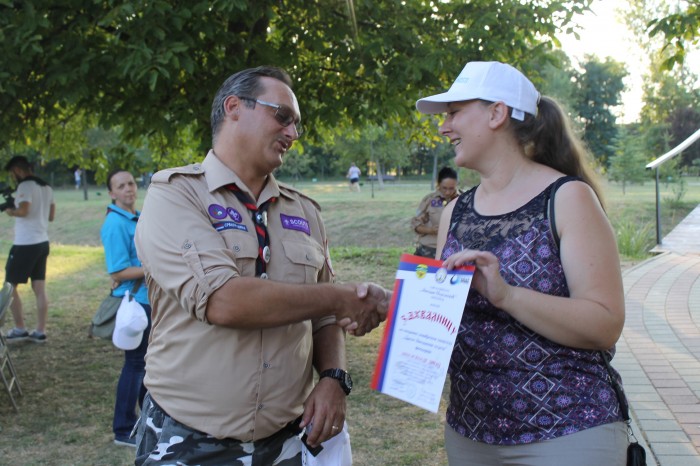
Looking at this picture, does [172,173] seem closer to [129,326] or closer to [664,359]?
[129,326]

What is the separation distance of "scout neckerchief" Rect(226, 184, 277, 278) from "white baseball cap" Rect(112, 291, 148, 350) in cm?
296

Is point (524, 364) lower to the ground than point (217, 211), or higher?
lower

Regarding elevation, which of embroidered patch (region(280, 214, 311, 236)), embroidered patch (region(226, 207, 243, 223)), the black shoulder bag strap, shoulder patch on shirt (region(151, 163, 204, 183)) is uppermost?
shoulder patch on shirt (region(151, 163, 204, 183))

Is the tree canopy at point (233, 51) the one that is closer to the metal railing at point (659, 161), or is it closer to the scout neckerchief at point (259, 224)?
the scout neckerchief at point (259, 224)

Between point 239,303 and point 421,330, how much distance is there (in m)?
0.59

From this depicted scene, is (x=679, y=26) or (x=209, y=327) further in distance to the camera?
(x=679, y=26)

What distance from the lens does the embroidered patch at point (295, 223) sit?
267cm

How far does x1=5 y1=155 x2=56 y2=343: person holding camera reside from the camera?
8.75 meters

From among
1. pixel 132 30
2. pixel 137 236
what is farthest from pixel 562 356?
pixel 132 30

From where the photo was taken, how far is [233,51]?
24.2ft

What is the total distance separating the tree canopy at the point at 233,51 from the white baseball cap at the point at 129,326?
1836mm

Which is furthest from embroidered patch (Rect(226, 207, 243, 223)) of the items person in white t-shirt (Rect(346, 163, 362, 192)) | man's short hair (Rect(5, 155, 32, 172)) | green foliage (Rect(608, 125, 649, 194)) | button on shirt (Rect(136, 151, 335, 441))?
person in white t-shirt (Rect(346, 163, 362, 192))

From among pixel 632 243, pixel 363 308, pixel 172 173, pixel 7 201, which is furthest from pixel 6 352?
pixel 632 243

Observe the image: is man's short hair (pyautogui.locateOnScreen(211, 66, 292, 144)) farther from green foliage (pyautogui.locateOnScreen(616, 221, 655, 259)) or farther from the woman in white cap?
green foliage (pyautogui.locateOnScreen(616, 221, 655, 259))
